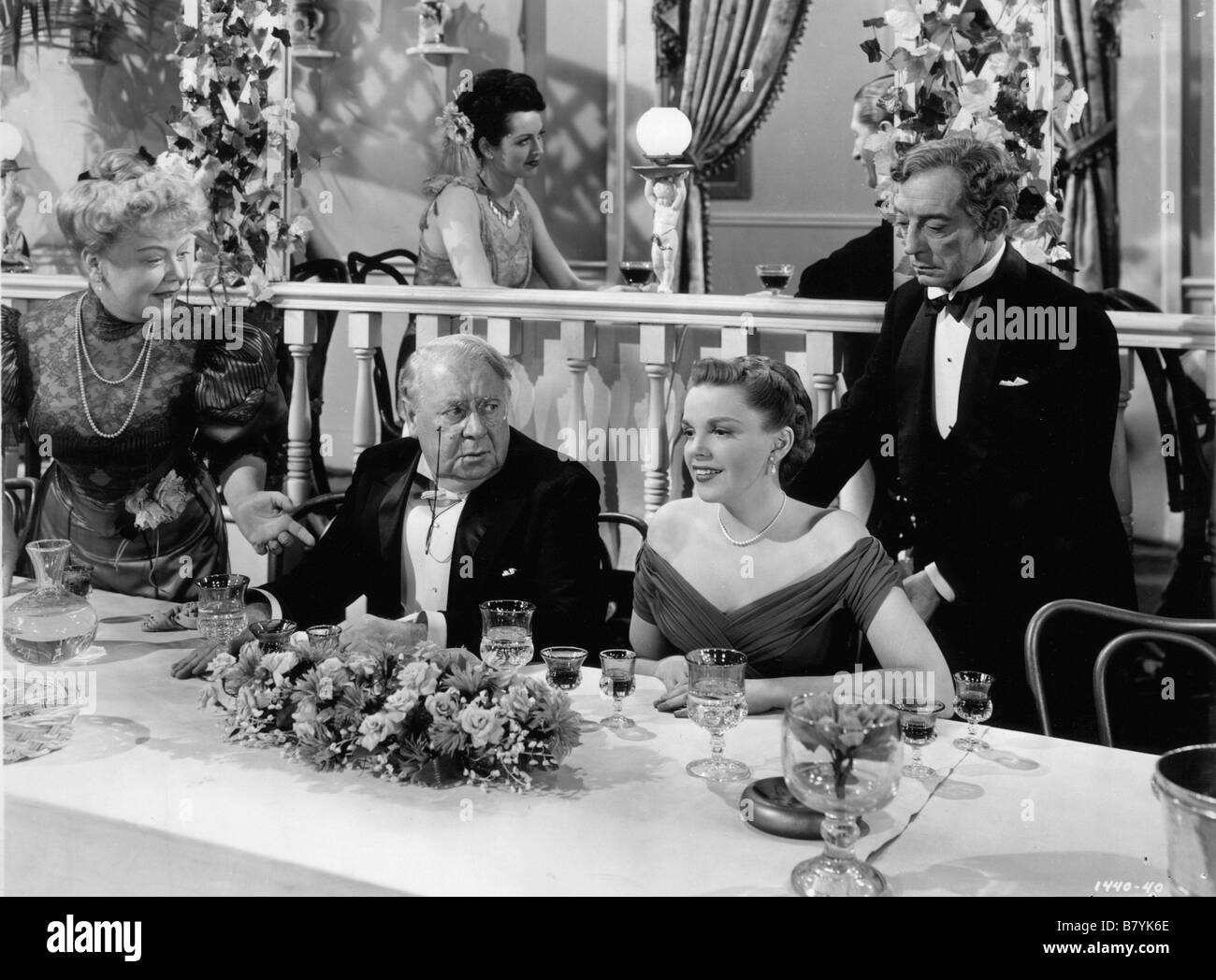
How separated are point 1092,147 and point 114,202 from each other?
3498 mm

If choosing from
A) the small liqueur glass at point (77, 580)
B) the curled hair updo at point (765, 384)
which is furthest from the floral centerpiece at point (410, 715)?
the curled hair updo at point (765, 384)

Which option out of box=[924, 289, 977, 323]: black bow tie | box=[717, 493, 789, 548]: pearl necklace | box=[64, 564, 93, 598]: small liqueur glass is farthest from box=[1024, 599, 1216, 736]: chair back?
box=[64, 564, 93, 598]: small liqueur glass

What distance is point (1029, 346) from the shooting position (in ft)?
9.37

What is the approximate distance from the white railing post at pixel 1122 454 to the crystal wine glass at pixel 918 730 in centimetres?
123

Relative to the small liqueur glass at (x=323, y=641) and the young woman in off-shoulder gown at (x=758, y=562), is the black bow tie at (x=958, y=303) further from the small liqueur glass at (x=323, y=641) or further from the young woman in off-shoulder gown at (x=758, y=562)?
the small liqueur glass at (x=323, y=641)

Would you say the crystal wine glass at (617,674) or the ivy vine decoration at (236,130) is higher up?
the ivy vine decoration at (236,130)

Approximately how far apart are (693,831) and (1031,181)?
1.82 meters

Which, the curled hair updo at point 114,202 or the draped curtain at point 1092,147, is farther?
the draped curtain at point 1092,147

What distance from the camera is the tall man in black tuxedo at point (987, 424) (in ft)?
9.39

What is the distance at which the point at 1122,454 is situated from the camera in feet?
9.99

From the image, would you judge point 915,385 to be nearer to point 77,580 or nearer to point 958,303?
point 958,303

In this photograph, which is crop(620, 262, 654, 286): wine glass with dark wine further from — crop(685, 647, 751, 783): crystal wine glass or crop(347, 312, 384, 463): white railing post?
crop(685, 647, 751, 783): crystal wine glass
